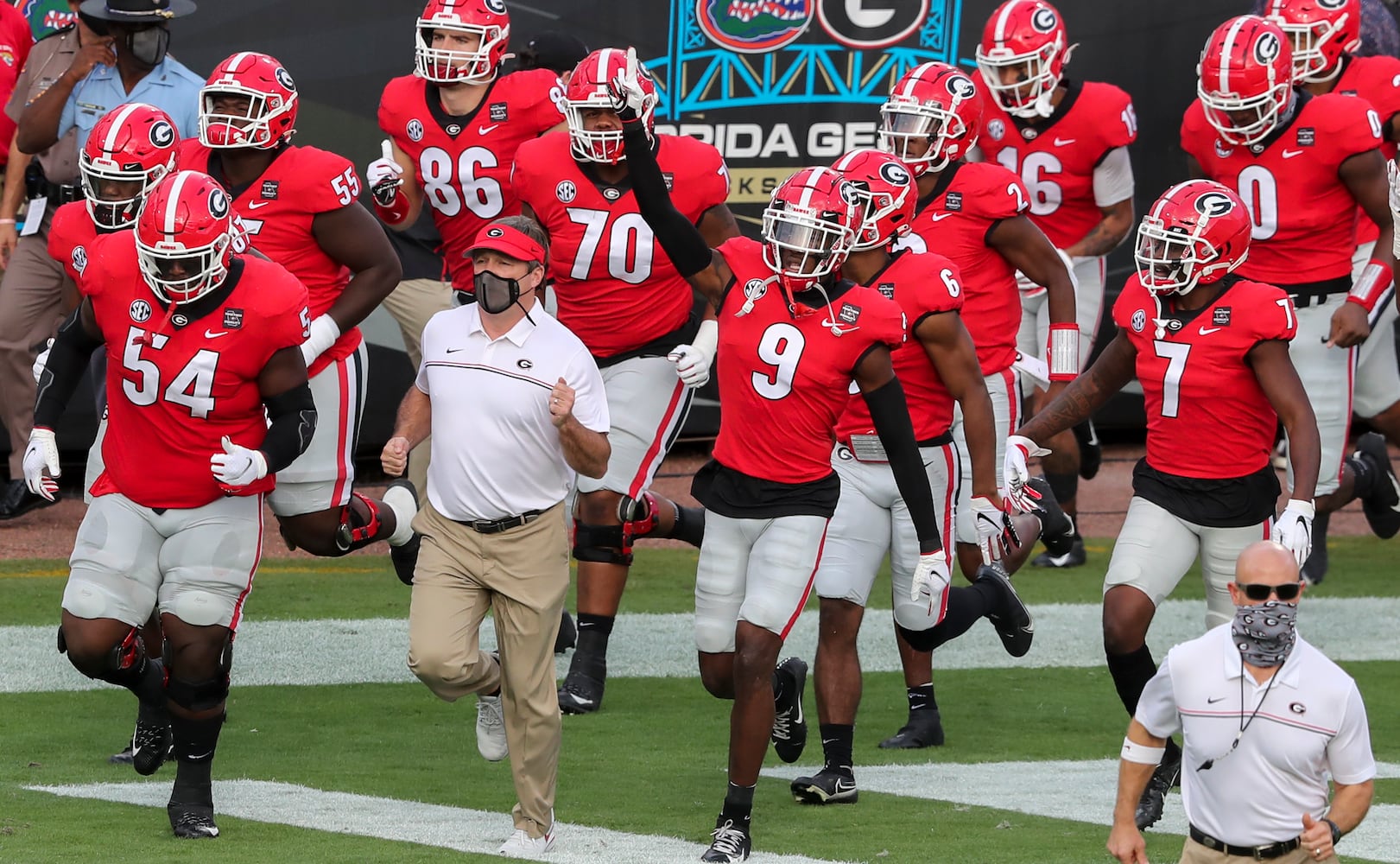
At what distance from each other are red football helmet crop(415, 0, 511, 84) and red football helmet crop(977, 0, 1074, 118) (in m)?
2.18

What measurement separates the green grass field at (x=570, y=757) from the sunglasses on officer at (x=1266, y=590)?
4.69 feet

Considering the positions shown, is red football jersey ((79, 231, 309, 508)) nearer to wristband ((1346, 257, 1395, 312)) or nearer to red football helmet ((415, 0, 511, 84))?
red football helmet ((415, 0, 511, 84))

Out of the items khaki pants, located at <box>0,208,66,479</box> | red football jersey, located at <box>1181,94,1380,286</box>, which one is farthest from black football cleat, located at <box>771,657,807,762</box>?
khaki pants, located at <box>0,208,66,479</box>

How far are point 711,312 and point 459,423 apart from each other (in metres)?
1.66

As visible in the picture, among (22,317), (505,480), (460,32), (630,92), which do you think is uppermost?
(630,92)

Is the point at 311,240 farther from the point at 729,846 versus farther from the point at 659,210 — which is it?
the point at 729,846

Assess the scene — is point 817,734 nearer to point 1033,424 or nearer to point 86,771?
point 1033,424

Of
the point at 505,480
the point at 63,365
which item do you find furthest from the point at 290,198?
the point at 505,480

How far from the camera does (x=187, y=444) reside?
595 centimetres

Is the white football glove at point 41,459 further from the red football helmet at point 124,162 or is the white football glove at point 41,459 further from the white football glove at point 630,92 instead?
the white football glove at point 630,92

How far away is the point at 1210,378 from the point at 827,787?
1.61 meters

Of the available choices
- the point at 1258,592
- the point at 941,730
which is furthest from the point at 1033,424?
the point at 1258,592

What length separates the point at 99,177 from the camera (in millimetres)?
6402

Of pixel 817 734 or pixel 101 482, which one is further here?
pixel 817 734
